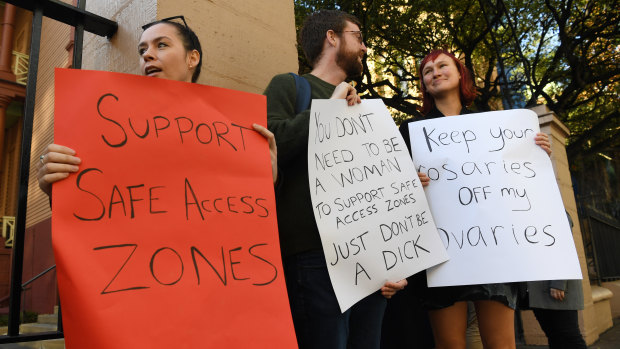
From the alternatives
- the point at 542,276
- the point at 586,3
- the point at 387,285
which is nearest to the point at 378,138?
the point at 387,285

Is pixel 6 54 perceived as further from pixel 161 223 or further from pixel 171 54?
pixel 161 223

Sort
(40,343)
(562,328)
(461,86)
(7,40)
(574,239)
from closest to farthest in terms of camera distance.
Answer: (461,86)
(562,328)
(40,343)
(574,239)
(7,40)

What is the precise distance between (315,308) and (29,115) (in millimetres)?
1352

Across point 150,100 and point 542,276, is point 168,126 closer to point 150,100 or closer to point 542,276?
point 150,100

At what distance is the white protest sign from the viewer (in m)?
1.69

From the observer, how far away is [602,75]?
9492mm

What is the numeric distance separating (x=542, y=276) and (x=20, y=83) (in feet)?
44.6

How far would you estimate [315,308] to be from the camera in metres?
1.63

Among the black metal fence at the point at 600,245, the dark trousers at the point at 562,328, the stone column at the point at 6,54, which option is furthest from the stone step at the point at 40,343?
the black metal fence at the point at 600,245

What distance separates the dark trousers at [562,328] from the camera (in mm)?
2898

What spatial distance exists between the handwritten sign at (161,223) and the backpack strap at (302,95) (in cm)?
44

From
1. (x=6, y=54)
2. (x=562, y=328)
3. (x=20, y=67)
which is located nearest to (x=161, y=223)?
(x=562, y=328)

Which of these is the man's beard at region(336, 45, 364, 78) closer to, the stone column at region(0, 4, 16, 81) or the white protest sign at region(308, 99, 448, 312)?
the white protest sign at region(308, 99, 448, 312)

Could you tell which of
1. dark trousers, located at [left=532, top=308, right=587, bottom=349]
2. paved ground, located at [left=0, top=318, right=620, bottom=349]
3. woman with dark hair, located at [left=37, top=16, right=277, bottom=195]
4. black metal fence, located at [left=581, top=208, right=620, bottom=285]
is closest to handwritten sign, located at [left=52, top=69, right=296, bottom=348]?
woman with dark hair, located at [left=37, top=16, right=277, bottom=195]
